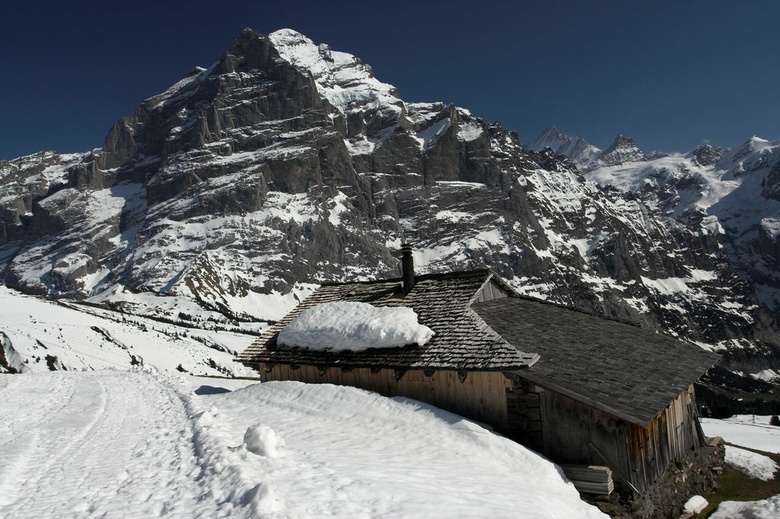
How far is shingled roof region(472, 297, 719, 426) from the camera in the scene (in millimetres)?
13336

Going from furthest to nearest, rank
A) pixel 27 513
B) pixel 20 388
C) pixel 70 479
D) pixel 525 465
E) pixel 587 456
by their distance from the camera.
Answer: pixel 20 388 → pixel 587 456 → pixel 525 465 → pixel 70 479 → pixel 27 513

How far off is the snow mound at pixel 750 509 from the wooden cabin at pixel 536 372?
1.75m

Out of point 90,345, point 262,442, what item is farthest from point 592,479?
point 90,345

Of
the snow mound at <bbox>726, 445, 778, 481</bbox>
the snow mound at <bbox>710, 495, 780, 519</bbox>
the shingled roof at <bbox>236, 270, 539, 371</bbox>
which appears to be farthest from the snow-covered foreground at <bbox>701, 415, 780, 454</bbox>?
the shingled roof at <bbox>236, 270, 539, 371</bbox>

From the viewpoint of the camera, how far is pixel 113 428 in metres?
16.1

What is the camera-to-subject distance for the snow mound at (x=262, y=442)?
10.5 m

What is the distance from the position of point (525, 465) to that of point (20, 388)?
2780cm

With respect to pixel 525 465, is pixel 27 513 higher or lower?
higher

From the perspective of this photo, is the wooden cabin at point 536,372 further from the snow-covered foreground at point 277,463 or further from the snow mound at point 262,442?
the snow mound at point 262,442

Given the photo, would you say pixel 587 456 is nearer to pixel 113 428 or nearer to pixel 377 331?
pixel 377 331

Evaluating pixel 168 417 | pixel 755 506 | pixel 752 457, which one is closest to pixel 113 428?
pixel 168 417

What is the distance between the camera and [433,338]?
56.9ft

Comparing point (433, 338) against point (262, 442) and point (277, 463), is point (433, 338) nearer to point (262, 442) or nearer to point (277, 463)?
point (262, 442)

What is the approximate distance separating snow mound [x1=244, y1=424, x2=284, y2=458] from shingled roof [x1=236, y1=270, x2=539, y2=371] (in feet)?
19.9
